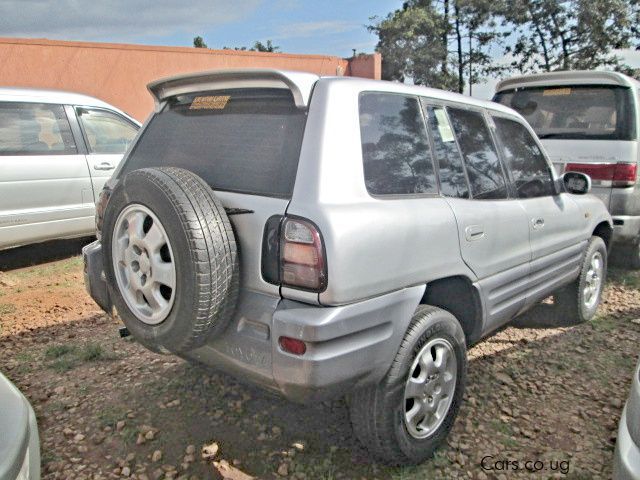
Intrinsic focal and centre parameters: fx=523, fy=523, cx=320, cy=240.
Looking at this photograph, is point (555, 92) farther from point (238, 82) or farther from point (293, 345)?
point (293, 345)

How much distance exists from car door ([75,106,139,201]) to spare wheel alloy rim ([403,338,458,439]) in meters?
4.39

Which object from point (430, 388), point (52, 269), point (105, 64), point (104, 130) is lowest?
point (430, 388)

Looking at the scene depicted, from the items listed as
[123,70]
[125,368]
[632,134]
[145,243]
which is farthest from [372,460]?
[123,70]

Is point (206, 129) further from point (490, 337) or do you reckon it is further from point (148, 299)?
point (490, 337)

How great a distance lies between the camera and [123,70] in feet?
40.7

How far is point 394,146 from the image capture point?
240cm

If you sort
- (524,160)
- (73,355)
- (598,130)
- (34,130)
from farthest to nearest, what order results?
1. (34,130)
2. (598,130)
3. (73,355)
4. (524,160)

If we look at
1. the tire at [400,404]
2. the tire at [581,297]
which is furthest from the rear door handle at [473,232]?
the tire at [581,297]

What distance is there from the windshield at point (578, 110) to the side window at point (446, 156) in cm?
301

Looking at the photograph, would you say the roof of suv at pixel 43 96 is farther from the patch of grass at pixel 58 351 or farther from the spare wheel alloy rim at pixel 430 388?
the spare wheel alloy rim at pixel 430 388

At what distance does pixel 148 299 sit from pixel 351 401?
100 centimetres

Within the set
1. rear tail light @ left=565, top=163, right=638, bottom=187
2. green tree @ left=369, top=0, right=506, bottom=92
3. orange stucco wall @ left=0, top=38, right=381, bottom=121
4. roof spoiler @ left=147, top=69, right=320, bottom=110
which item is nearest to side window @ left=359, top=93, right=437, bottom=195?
roof spoiler @ left=147, top=69, right=320, bottom=110

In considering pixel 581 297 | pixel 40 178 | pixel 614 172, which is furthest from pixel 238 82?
pixel 614 172

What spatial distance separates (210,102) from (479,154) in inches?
59.8
